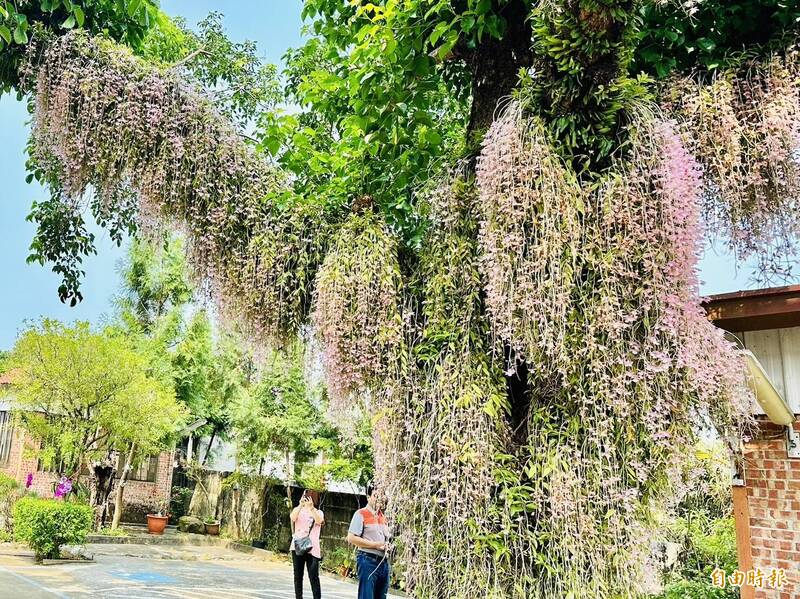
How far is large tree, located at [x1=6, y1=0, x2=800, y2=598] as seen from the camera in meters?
2.51

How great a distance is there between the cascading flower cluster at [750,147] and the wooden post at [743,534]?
199cm

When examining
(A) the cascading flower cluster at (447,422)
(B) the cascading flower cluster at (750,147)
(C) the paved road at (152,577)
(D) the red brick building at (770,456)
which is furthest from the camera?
(C) the paved road at (152,577)

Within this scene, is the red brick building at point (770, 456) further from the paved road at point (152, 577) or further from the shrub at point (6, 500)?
the shrub at point (6, 500)

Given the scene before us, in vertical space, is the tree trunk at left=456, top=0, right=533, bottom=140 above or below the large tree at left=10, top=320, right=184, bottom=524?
above

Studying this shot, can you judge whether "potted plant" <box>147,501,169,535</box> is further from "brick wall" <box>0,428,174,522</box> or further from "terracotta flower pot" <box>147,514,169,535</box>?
"brick wall" <box>0,428,174,522</box>

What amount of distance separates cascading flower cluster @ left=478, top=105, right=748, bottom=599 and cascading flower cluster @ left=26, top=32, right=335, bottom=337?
112 cm

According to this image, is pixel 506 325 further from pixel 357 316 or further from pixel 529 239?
pixel 357 316

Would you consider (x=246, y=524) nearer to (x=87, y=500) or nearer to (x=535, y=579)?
(x=87, y=500)

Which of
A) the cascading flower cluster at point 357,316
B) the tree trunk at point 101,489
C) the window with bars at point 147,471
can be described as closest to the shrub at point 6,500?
the tree trunk at point 101,489

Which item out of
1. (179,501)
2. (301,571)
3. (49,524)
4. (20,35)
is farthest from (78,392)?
(20,35)

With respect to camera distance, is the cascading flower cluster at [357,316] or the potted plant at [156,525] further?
the potted plant at [156,525]

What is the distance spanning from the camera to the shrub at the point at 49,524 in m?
10.1

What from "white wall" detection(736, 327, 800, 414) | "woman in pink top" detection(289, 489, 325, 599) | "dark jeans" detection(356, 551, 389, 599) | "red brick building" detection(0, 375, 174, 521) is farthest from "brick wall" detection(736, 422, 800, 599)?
"red brick building" detection(0, 375, 174, 521)

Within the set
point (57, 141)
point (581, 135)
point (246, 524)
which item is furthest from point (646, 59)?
point (246, 524)
